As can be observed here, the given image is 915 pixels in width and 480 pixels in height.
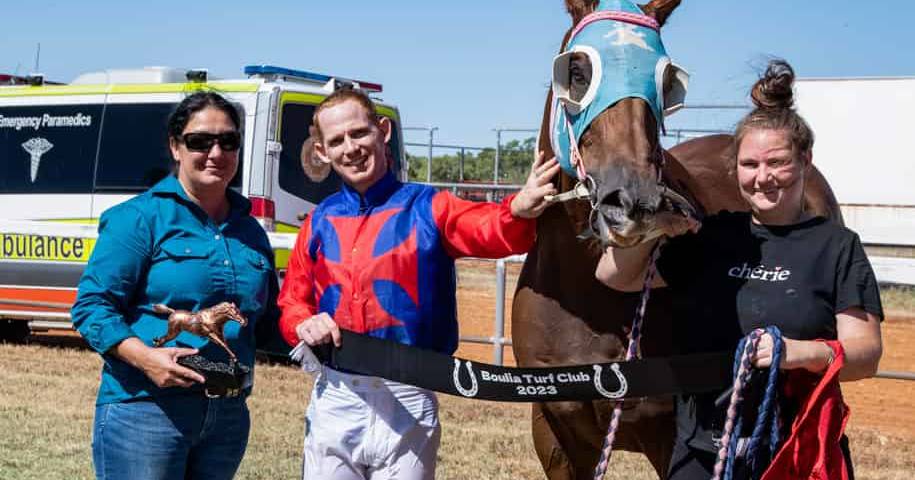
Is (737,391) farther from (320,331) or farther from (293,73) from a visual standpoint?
(293,73)

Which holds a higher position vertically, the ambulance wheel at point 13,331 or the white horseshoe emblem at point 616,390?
the white horseshoe emblem at point 616,390

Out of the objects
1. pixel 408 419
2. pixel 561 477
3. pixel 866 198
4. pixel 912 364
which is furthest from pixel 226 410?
pixel 866 198

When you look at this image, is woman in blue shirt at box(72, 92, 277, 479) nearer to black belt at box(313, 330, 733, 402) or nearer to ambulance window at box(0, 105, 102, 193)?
black belt at box(313, 330, 733, 402)

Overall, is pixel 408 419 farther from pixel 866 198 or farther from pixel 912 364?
pixel 866 198

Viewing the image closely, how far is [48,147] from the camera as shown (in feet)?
34.4

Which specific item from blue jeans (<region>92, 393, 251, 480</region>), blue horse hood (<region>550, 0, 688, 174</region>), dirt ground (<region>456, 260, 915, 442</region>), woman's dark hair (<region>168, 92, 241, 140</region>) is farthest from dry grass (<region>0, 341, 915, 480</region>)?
blue horse hood (<region>550, 0, 688, 174</region>)

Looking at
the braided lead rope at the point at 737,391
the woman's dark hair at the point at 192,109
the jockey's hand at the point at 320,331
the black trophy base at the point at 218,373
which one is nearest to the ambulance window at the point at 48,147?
the woman's dark hair at the point at 192,109

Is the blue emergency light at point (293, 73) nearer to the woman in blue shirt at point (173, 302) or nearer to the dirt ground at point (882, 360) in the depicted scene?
the dirt ground at point (882, 360)

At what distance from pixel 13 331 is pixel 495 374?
959cm

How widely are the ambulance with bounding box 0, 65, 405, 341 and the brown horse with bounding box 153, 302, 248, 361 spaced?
5.83 meters

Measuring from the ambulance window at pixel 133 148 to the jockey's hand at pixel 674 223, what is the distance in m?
7.76

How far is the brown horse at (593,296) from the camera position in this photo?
274 cm

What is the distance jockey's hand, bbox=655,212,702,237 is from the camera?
2.61 metres

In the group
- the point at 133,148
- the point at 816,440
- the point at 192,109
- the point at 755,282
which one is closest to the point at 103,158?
the point at 133,148
